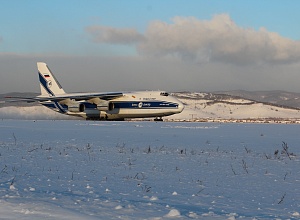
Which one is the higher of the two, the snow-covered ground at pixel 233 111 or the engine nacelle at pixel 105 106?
the engine nacelle at pixel 105 106

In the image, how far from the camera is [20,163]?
30.4 ft

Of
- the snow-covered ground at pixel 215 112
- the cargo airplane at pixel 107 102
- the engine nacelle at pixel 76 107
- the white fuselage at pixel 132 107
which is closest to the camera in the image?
the white fuselage at pixel 132 107

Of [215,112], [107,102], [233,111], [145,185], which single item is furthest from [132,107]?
[233,111]

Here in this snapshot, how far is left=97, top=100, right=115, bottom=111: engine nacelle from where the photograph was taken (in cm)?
4481

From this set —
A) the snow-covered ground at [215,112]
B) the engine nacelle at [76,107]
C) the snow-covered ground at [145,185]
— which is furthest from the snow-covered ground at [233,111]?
the snow-covered ground at [145,185]

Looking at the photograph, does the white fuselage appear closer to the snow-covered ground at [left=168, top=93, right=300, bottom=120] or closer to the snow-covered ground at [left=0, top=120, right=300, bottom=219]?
the snow-covered ground at [left=168, top=93, right=300, bottom=120]

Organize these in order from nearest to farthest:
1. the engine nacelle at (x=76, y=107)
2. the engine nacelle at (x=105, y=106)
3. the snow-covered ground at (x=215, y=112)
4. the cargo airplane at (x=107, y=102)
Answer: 1. the cargo airplane at (x=107, y=102)
2. the engine nacelle at (x=105, y=106)
3. the engine nacelle at (x=76, y=107)
4. the snow-covered ground at (x=215, y=112)

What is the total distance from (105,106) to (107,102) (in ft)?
1.74

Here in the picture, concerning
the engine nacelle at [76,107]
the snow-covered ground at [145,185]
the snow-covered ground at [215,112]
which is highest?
the snow-covered ground at [145,185]

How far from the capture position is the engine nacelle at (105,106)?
44.8m

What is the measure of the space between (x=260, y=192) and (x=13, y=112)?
87.5 m

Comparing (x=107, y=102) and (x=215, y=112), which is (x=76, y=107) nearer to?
(x=107, y=102)

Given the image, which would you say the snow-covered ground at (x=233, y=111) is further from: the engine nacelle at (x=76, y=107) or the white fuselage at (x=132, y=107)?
the engine nacelle at (x=76, y=107)

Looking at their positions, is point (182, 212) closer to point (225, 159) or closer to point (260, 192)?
point (260, 192)
